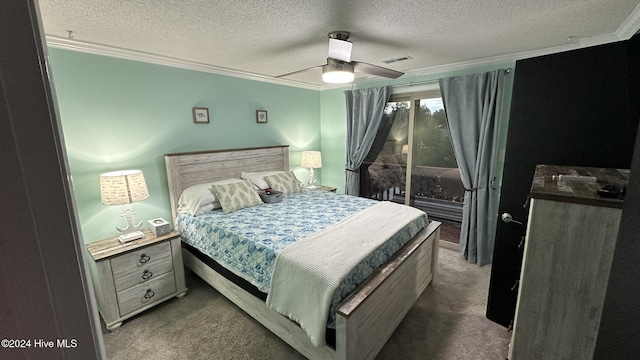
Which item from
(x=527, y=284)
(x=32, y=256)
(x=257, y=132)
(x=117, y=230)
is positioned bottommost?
(x=117, y=230)

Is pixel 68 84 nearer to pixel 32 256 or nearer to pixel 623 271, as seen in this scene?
pixel 32 256

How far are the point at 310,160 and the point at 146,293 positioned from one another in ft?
8.78

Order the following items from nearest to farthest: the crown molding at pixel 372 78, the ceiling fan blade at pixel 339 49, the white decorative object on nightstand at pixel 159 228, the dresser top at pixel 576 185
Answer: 1. the dresser top at pixel 576 185
2. the ceiling fan blade at pixel 339 49
3. the crown molding at pixel 372 78
4. the white decorative object on nightstand at pixel 159 228

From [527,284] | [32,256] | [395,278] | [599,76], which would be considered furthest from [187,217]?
[599,76]

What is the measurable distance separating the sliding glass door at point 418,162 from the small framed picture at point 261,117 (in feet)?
5.70

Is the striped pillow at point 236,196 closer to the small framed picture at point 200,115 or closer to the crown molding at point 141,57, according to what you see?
the small framed picture at point 200,115

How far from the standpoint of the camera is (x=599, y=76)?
5.31ft

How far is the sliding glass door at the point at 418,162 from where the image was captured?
3512 mm

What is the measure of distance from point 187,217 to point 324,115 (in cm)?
286

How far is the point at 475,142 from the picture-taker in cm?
307

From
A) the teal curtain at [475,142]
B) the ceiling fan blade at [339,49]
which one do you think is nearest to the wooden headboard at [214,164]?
the ceiling fan blade at [339,49]

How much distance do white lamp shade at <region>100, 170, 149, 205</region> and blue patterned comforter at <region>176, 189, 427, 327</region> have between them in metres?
0.56

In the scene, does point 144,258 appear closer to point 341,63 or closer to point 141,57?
point 141,57

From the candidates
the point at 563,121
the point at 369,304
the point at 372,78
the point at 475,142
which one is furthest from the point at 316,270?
the point at 372,78
